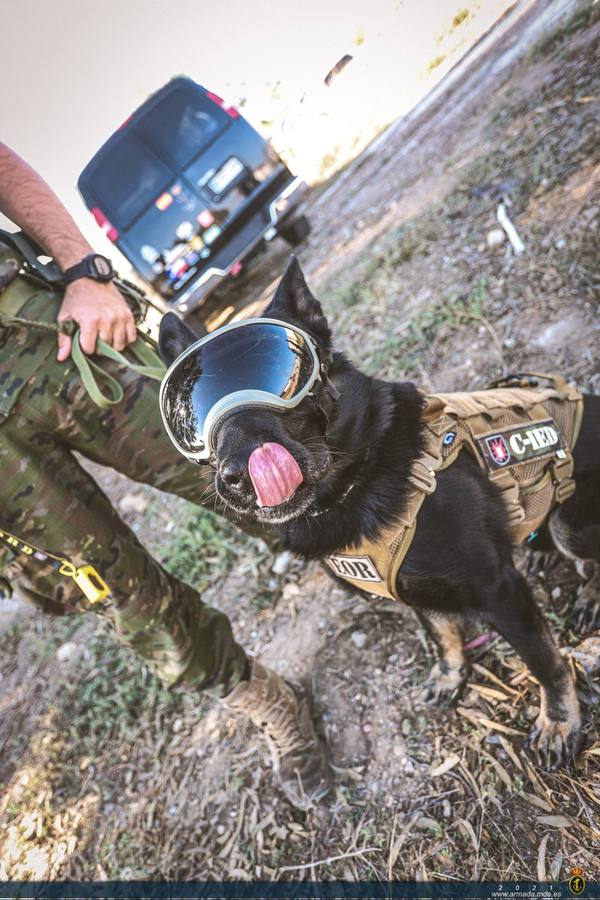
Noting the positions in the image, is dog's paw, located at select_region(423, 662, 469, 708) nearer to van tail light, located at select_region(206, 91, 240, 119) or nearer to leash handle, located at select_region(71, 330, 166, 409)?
leash handle, located at select_region(71, 330, 166, 409)

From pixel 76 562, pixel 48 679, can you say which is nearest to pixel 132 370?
pixel 76 562

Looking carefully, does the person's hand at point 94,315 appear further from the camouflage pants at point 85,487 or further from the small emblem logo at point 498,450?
the small emblem logo at point 498,450

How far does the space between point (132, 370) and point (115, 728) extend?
97.5 inches

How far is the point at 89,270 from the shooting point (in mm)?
2230

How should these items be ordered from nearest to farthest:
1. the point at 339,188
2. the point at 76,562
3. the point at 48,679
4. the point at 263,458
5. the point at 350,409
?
the point at 263,458 < the point at 350,409 < the point at 76,562 < the point at 48,679 < the point at 339,188

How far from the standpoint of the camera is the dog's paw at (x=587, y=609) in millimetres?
2227

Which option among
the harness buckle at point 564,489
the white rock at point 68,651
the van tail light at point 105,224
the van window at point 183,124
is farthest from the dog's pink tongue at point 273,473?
the van window at point 183,124

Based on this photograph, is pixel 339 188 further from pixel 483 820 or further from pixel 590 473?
pixel 483 820

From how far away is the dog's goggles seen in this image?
68.3 inches

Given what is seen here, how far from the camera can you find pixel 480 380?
343cm

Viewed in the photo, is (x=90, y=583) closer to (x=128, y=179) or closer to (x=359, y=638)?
(x=359, y=638)

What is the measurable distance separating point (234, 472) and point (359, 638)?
158 cm

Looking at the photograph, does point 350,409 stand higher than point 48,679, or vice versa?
point 350,409

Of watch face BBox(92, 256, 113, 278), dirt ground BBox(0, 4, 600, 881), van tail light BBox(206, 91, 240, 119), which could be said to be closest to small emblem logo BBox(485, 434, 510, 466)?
dirt ground BBox(0, 4, 600, 881)
